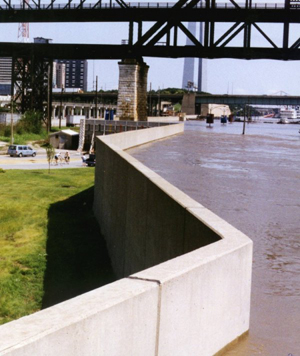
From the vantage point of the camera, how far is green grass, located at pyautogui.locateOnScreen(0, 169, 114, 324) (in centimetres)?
1916

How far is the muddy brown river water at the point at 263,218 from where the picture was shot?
6.15 metres

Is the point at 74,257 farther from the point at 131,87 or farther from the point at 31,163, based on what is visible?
the point at 131,87

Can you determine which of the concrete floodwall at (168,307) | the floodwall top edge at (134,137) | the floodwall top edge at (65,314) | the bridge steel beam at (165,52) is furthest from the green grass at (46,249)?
the bridge steel beam at (165,52)

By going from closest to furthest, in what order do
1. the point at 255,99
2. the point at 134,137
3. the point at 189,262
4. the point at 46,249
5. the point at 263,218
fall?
the point at 189,262
the point at 263,218
the point at 46,249
the point at 134,137
the point at 255,99

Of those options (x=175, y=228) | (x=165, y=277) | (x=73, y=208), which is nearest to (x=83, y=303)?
(x=165, y=277)

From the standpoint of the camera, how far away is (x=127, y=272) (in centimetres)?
1478

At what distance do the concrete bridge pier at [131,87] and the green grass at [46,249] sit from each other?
32160mm

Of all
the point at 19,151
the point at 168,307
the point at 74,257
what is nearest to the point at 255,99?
the point at 19,151

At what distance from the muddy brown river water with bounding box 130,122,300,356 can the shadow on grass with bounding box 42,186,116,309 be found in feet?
11.6

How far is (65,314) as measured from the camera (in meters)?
4.01

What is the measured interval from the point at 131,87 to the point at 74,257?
4843 cm

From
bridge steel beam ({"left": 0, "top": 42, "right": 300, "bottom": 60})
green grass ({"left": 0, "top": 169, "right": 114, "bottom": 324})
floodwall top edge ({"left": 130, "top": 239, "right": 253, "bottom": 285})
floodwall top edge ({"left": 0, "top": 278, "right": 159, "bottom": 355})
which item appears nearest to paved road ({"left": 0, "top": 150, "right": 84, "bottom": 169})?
bridge steel beam ({"left": 0, "top": 42, "right": 300, "bottom": 60})

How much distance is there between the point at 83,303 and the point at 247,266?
2.59 meters

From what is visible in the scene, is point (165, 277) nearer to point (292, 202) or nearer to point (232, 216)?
point (232, 216)
